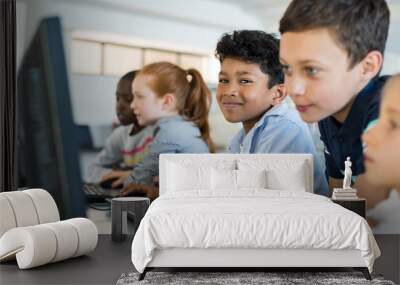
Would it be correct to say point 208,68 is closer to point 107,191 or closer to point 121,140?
point 121,140

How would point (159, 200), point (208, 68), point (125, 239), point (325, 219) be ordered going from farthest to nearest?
point (208, 68) < point (125, 239) < point (159, 200) < point (325, 219)

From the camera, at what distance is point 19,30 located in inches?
276

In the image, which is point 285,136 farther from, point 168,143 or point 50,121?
point 50,121

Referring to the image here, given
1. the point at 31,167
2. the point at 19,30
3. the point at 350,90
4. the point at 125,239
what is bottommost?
the point at 125,239

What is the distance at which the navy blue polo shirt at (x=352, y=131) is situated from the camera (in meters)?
6.59

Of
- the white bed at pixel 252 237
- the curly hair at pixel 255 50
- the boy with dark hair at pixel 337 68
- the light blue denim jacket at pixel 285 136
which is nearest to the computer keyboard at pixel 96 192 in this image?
the light blue denim jacket at pixel 285 136

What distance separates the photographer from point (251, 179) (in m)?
6.12

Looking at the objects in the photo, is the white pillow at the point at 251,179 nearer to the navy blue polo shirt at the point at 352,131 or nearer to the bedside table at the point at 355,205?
the bedside table at the point at 355,205

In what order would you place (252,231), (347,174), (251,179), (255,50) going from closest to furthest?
(252,231) < (251,179) < (347,174) < (255,50)

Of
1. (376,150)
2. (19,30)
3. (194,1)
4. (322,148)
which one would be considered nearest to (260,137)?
(322,148)

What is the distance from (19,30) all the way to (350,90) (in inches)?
138

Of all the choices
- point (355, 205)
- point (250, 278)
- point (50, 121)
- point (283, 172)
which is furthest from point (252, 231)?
point (50, 121)

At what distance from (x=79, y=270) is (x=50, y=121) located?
8.02 feet

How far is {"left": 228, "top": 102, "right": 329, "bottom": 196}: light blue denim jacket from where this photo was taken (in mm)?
6738
